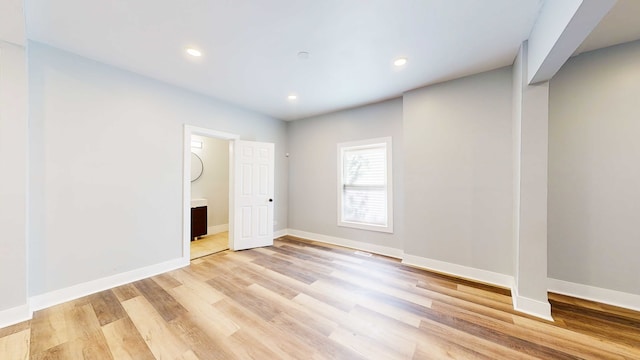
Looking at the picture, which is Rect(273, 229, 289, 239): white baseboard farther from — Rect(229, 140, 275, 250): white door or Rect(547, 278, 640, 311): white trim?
Rect(547, 278, 640, 311): white trim

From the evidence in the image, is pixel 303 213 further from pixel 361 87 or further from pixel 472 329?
pixel 472 329

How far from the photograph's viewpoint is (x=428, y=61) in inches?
97.8

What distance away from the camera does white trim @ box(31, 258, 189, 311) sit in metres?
2.14

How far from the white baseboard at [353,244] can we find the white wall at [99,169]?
7.64 ft

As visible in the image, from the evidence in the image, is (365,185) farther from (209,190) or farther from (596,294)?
(209,190)

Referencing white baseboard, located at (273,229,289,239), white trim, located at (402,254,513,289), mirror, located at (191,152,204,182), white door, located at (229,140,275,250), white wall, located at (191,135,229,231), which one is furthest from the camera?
white wall, located at (191,135,229,231)

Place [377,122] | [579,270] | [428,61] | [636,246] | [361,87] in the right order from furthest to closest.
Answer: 1. [377,122]
2. [361,87]
3. [428,61]
4. [579,270]
5. [636,246]

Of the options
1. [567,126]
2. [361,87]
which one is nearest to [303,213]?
[361,87]

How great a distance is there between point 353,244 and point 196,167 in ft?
12.9

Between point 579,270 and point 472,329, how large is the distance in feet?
5.25

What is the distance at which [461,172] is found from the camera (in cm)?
286

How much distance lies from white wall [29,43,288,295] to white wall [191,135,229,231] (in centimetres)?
210

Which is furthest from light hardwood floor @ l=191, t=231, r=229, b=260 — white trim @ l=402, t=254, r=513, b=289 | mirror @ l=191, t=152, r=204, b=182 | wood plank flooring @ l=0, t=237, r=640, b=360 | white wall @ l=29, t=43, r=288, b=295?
white trim @ l=402, t=254, r=513, b=289

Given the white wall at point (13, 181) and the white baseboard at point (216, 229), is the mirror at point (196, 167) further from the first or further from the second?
the white wall at point (13, 181)
